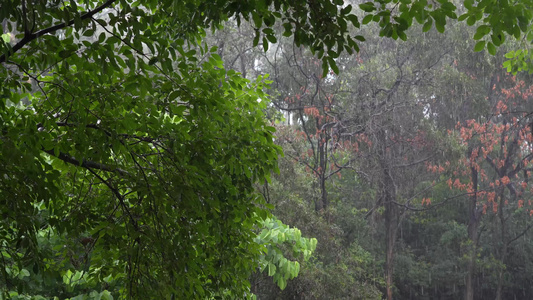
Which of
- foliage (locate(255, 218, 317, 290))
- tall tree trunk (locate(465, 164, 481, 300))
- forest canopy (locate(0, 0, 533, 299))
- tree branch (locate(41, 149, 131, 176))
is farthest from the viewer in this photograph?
tall tree trunk (locate(465, 164, 481, 300))

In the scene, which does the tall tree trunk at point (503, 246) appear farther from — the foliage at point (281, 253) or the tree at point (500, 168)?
A: the foliage at point (281, 253)

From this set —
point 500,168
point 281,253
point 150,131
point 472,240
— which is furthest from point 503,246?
point 150,131

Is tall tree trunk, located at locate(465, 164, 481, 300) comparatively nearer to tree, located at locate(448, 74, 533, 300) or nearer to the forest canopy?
tree, located at locate(448, 74, 533, 300)

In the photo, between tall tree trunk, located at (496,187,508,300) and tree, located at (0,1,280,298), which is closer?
tree, located at (0,1,280,298)

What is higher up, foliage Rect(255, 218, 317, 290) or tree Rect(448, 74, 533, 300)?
tree Rect(448, 74, 533, 300)

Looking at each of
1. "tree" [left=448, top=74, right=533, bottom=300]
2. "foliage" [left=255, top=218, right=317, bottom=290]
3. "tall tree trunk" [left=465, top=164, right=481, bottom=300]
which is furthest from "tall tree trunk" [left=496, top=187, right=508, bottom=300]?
"foliage" [left=255, top=218, right=317, bottom=290]

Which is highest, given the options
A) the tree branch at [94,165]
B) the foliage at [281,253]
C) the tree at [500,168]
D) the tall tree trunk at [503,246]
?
the tree at [500,168]

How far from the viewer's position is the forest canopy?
250 centimetres

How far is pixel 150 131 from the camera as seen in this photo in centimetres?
315

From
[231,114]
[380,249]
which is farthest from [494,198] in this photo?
[231,114]

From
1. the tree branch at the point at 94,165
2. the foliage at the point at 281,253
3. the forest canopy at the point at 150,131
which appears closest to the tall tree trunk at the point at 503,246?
the foliage at the point at 281,253

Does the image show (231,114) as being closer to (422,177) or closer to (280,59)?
(280,59)

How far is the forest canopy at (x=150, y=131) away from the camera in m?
2.50

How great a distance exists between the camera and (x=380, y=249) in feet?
72.3
